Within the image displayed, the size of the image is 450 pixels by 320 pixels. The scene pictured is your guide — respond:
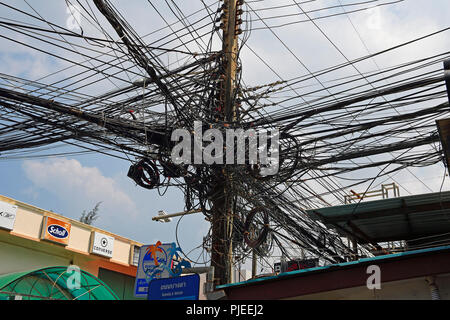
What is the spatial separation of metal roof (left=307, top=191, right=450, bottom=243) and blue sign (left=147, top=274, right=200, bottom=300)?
348 centimetres

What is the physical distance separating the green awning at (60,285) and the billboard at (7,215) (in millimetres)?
1247

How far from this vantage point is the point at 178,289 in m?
4.66

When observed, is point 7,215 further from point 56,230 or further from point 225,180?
point 225,180

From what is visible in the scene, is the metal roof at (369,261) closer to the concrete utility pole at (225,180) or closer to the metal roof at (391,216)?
the concrete utility pole at (225,180)

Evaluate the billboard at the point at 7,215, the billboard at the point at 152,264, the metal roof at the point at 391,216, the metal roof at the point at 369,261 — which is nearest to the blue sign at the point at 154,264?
the billboard at the point at 152,264

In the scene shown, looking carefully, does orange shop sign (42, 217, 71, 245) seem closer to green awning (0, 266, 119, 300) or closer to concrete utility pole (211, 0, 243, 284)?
green awning (0, 266, 119, 300)

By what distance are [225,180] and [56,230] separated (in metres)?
6.16

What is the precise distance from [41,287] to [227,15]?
7265 mm

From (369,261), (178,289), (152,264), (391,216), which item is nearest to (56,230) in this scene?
(152,264)

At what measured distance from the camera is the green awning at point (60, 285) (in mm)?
8977

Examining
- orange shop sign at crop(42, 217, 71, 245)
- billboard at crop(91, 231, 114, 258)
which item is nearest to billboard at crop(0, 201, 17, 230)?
orange shop sign at crop(42, 217, 71, 245)

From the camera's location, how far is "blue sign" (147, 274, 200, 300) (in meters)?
4.60

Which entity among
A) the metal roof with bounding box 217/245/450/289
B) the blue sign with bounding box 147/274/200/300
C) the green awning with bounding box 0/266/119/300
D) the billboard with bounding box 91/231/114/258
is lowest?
the blue sign with bounding box 147/274/200/300
